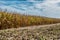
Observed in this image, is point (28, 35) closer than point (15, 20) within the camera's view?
Yes

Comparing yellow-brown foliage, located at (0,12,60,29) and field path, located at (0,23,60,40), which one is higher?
field path, located at (0,23,60,40)

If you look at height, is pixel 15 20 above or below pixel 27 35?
below

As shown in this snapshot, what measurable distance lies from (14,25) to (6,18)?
1.44 feet

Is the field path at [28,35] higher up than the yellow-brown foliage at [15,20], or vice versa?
the field path at [28,35]

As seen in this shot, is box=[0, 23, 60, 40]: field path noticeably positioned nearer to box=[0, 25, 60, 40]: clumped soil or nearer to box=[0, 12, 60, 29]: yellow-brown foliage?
box=[0, 25, 60, 40]: clumped soil

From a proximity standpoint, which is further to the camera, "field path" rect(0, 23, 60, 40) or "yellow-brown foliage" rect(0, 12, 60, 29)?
"yellow-brown foliage" rect(0, 12, 60, 29)

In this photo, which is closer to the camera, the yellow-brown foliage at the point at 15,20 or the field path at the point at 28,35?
the field path at the point at 28,35

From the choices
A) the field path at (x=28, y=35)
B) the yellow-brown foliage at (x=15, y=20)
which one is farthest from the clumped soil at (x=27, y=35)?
the yellow-brown foliage at (x=15, y=20)

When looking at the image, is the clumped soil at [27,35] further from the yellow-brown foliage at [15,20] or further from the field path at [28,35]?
the yellow-brown foliage at [15,20]

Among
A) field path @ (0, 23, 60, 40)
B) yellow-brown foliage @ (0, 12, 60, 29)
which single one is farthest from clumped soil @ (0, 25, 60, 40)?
yellow-brown foliage @ (0, 12, 60, 29)

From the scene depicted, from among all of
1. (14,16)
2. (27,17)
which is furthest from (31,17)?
(14,16)

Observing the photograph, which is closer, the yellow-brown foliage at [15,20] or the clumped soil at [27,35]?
the clumped soil at [27,35]

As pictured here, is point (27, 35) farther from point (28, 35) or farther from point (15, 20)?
point (15, 20)

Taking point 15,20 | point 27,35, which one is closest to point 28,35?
point 27,35
